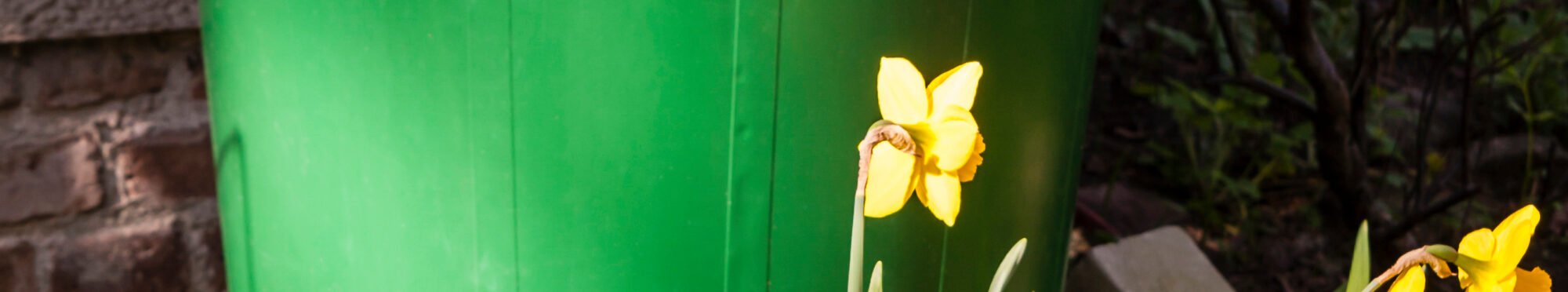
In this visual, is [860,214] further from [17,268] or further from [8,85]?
[17,268]

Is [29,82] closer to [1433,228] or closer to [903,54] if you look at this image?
[903,54]

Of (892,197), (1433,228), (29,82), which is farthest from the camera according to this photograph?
(1433,228)

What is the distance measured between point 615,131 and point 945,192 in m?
0.23

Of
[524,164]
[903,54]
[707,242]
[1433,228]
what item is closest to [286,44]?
[524,164]

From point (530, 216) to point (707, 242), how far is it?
0.12 metres

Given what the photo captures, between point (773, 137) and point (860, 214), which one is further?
point (773, 137)

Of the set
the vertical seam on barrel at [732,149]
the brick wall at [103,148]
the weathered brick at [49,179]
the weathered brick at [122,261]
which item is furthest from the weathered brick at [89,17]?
the vertical seam on barrel at [732,149]

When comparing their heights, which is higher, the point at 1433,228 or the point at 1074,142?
the point at 1074,142

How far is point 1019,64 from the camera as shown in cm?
81

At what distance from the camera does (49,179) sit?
46.4 inches

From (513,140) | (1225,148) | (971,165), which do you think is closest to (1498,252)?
(971,165)

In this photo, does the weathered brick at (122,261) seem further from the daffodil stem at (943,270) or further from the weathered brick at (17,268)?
the daffodil stem at (943,270)

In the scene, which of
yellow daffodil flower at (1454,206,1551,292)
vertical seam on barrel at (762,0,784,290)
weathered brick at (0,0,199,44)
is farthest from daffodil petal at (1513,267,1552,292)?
weathered brick at (0,0,199,44)

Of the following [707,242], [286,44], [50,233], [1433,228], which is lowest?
[1433,228]
